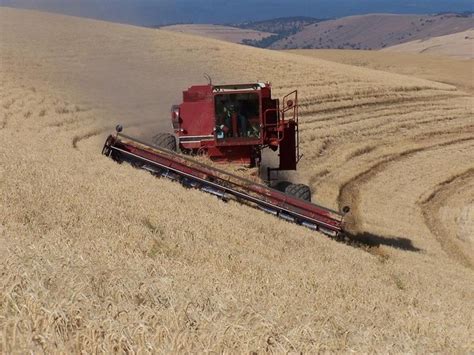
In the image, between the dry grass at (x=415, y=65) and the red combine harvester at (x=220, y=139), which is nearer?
the red combine harvester at (x=220, y=139)

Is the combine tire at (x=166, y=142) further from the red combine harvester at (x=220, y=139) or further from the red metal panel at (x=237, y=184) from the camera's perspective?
the red metal panel at (x=237, y=184)

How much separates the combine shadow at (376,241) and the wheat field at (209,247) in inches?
2.2

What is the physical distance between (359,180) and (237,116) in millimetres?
7101

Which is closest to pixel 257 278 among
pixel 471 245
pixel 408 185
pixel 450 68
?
pixel 471 245

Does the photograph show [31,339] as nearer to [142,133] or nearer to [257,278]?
[257,278]

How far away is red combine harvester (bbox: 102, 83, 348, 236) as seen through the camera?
46.8 ft

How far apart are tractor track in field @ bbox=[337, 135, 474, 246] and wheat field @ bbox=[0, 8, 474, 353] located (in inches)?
3.6

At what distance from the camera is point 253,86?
1652 centimetres

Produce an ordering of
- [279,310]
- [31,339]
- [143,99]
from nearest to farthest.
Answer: [31,339] → [279,310] → [143,99]

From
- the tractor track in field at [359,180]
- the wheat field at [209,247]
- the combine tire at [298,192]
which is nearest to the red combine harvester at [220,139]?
the combine tire at [298,192]

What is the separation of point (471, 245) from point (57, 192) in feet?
37.1

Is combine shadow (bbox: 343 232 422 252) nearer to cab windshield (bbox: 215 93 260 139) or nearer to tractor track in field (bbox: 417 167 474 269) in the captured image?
tractor track in field (bbox: 417 167 474 269)

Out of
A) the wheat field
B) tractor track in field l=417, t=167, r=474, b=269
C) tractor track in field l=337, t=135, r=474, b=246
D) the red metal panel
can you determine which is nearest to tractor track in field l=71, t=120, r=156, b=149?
the wheat field

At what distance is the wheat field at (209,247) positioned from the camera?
4.05 m
